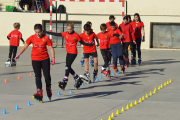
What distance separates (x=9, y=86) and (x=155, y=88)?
149 inches

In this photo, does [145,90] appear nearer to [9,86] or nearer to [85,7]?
[9,86]

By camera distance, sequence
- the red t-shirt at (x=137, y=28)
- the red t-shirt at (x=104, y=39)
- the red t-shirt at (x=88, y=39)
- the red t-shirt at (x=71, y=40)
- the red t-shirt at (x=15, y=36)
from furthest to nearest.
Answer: the red t-shirt at (x=137, y=28) < the red t-shirt at (x=15, y=36) < the red t-shirt at (x=104, y=39) < the red t-shirt at (x=88, y=39) < the red t-shirt at (x=71, y=40)

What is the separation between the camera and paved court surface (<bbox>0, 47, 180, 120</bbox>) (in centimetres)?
753

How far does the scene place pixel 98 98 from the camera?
30.2 feet

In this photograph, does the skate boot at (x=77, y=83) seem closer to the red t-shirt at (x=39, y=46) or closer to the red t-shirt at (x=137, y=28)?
the red t-shirt at (x=39, y=46)

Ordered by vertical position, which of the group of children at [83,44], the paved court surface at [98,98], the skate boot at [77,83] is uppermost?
the group of children at [83,44]

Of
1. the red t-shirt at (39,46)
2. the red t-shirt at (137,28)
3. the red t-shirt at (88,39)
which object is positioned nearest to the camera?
the red t-shirt at (39,46)

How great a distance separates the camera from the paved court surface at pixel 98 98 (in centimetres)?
753

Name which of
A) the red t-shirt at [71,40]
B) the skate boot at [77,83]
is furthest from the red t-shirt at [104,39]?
the skate boot at [77,83]

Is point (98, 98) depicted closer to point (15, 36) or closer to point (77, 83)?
point (77, 83)

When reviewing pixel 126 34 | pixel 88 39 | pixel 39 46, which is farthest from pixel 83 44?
pixel 126 34

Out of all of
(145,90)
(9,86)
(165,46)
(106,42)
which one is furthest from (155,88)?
(165,46)

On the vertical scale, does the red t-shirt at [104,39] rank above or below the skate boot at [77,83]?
above

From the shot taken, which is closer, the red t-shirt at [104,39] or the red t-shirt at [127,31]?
the red t-shirt at [104,39]
